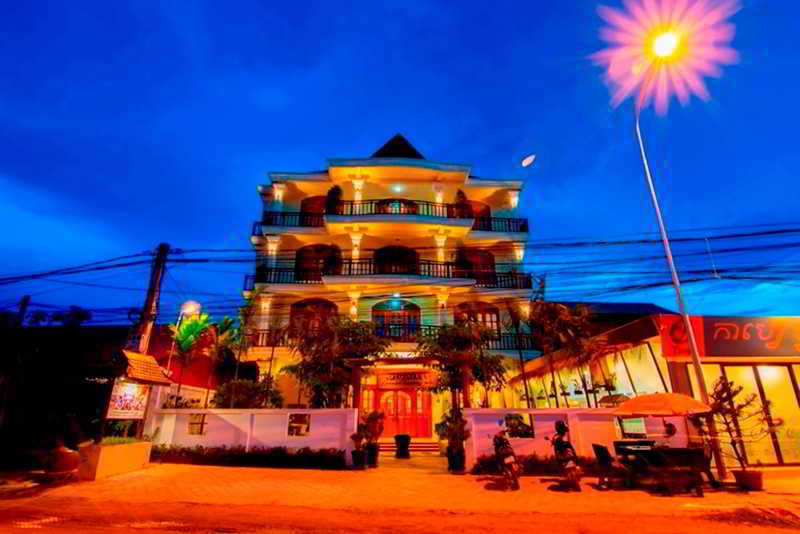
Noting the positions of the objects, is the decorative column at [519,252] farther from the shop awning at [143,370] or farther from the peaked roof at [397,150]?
the shop awning at [143,370]

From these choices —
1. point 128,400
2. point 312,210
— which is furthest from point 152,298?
point 312,210

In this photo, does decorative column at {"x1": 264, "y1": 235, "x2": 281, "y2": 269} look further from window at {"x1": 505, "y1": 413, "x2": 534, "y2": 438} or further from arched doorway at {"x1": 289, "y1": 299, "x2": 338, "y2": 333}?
window at {"x1": 505, "y1": 413, "x2": 534, "y2": 438}

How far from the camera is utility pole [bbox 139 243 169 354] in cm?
1194

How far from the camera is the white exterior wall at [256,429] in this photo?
1234cm

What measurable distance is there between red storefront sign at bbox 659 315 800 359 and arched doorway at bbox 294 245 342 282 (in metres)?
15.3

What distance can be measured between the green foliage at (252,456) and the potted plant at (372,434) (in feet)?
2.80

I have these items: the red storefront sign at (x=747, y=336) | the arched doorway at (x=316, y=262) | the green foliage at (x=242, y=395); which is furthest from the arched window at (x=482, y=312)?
the green foliage at (x=242, y=395)

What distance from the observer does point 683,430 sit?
1084 centimetres

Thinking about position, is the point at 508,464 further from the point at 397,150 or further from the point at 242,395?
the point at 397,150

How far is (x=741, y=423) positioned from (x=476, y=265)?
1290 centimetres

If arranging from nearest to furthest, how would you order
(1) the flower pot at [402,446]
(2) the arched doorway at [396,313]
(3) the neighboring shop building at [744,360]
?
1. (3) the neighboring shop building at [744,360]
2. (1) the flower pot at [402,446]
3. (2) the arched doorway at [396,313]

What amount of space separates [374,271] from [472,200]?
775 cm

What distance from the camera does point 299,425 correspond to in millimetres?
12562

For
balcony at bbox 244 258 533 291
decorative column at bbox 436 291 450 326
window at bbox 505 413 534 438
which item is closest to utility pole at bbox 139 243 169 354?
balcony at bbox 244 258 533 291
